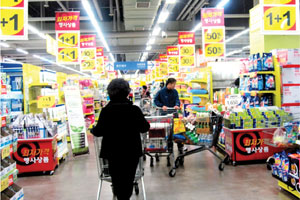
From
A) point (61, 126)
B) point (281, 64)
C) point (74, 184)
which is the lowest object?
point (74, 184)

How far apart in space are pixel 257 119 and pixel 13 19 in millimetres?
5346

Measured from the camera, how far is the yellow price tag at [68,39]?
10609 millimetres

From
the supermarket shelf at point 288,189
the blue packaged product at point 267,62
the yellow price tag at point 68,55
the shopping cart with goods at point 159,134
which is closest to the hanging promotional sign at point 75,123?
the shopping cart with goods at point 159,134

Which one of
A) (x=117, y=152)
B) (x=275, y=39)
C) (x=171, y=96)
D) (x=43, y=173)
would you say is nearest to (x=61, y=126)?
(x=43, y=173)

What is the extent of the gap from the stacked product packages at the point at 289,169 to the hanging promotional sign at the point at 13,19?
16.8 ft

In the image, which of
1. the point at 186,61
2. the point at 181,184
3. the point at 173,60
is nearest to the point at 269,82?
the point at 181,184

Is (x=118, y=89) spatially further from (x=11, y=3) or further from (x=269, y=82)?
(x=269, y=82)

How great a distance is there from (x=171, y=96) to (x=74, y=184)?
3.18 meters

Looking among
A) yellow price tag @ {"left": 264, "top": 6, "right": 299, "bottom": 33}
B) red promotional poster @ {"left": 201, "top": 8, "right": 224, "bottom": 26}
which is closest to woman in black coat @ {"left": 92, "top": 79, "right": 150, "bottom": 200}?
yellow price tag @ {"left": 264, "top": 6, "right": 299, "bottom": 33}

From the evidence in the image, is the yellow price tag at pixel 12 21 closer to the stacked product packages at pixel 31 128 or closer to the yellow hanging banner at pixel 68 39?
the stacked product packages at pixel 31 128

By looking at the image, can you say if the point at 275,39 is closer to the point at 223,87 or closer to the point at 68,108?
the point at 223,87

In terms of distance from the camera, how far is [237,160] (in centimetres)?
560

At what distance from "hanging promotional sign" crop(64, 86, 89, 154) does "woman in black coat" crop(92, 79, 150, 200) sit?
4.24 metres

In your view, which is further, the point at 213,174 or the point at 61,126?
the point at 61,126
